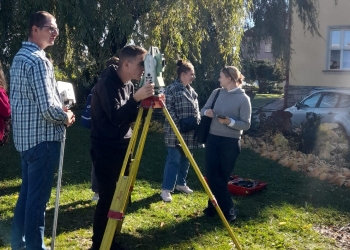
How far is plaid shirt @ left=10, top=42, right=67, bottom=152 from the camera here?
3510 millimetres

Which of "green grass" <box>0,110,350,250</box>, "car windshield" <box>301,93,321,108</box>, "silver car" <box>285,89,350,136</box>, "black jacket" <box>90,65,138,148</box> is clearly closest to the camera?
"black jacket" <box>90,65,138,148</box>

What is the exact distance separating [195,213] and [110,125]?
208cm

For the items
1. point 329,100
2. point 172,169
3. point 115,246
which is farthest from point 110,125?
point 329,100

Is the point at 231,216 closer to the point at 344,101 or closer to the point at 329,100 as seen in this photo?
the point at 344,101

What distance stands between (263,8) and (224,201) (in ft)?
30.3

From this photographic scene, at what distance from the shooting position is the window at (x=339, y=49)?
61.7 ft

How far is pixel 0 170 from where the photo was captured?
746 cm

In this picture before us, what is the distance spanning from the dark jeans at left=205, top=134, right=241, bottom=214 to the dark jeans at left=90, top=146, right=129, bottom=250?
5.05 ft

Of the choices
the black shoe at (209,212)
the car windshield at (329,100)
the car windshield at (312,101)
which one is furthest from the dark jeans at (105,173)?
the car windshield at (312,101)

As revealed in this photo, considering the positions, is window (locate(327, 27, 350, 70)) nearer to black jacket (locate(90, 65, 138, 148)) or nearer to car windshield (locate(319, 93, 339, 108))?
car windshield (locate(319, 93, 339, 108))

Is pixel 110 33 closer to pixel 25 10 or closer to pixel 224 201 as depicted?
pixel 25 10

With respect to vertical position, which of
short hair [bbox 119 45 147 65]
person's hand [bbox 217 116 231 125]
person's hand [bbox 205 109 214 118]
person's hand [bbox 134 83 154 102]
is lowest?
person's hand [bbox 217 116 231 125]

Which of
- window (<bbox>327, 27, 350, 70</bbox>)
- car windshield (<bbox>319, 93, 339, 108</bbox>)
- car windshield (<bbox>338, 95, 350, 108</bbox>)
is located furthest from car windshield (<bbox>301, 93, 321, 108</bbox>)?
window (<bbox>327, 27, 350, 70</bbox>)

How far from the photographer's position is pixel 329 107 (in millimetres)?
11742
